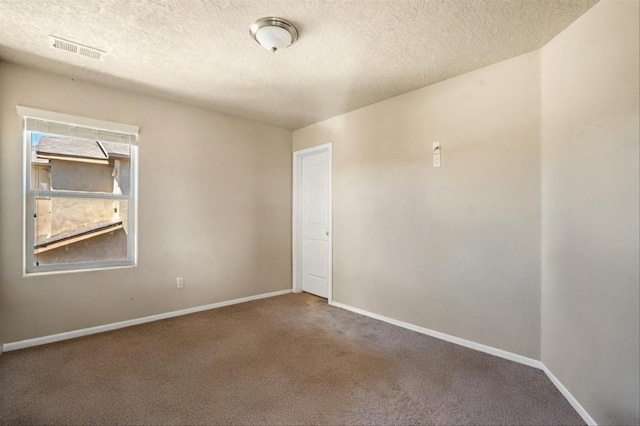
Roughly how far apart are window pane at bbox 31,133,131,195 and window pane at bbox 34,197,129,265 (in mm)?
143

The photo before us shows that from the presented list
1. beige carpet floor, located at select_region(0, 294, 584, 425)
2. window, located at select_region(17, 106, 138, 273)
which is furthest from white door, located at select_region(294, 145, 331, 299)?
window, located at select_region(17, 106, 138, 273)

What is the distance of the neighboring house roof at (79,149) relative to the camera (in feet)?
9.07

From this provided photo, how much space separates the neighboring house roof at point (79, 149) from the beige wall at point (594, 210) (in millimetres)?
3997

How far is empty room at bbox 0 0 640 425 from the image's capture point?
1.76 metres

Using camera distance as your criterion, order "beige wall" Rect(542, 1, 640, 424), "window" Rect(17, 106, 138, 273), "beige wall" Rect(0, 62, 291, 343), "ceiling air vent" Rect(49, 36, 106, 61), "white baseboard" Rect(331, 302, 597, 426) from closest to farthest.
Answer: "beige wall" Rect(542, 1, 640, 424) → "white baseboard" Rect(331, 302, 597, 426) → "ceiling air vent" Rect(49, 36, 106, 61) → "beige wall" Rect(0, 62, 291, 343) → "window" Rect(17, 106, 138, 273)

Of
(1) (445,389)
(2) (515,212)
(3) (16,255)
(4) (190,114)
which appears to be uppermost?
(4) (190,114)

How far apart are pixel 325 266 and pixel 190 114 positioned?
8.74 ft

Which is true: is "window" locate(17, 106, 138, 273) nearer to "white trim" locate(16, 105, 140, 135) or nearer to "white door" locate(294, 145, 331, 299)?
"white trim" locate(16, 105, 140, 135)

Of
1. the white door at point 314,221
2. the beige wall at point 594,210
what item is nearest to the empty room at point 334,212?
the beige wall at point 594,210

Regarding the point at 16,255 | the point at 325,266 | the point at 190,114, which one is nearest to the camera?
the point at 16,255

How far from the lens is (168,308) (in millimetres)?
3377

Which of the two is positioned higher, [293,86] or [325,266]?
[293,86]

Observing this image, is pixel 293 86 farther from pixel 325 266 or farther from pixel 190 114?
pixel 325 266

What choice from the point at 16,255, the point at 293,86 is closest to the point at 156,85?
the point at 293,86
